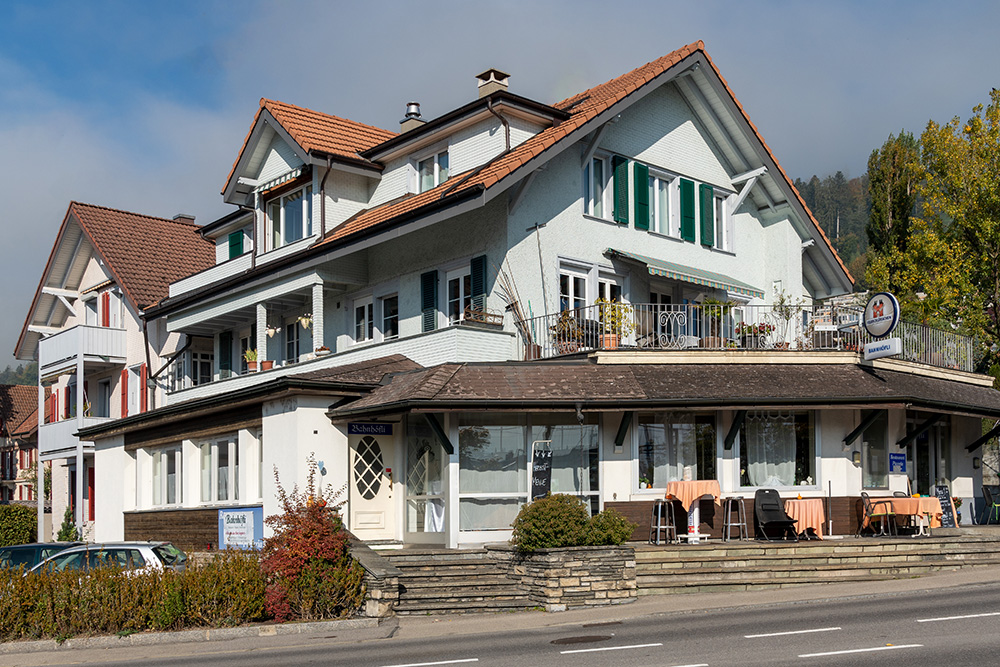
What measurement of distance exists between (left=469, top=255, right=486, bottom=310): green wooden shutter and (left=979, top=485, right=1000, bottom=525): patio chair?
12.6m

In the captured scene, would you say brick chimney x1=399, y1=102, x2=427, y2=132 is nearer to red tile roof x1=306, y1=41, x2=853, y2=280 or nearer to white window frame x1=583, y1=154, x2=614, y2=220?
red tile roof x1=306, y1=41, x2=853, y2=280

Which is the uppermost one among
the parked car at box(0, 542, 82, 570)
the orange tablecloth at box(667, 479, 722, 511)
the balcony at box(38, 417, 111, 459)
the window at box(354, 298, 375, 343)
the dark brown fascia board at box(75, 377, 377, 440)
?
the window at box(354, 298, 375, 343)

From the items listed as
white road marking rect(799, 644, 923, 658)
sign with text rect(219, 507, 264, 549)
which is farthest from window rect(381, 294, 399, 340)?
white road marking rect(799, 644, 923, 658)

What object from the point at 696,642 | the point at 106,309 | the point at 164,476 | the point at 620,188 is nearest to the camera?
the point at 696,642

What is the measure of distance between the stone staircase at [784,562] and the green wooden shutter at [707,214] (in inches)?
401

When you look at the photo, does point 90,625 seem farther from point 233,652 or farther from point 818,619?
point 818,619

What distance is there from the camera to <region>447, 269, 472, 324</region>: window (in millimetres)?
23266

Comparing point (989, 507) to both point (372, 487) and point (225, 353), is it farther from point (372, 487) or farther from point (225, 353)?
point (225, 353)

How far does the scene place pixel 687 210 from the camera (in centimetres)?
2664

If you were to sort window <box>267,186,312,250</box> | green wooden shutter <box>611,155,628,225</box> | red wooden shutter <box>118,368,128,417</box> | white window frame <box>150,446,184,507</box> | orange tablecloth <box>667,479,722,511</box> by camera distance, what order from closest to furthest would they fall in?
1. orange tablecloth <box>667,479,722,511</box>
2. green wooden shutter <box>611,155,628,225</box>
3. white window frame <box>150,446,184,507</box>
4. window <box>267,186,312,250</box>
5. red wooden shutter <box>118,368,128,417</box>

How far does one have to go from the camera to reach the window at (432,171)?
25.8m

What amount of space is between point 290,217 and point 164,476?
7542mm

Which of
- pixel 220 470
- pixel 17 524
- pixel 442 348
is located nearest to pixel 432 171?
pixel 442 348

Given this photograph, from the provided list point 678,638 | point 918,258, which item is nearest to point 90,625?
point 678,638
